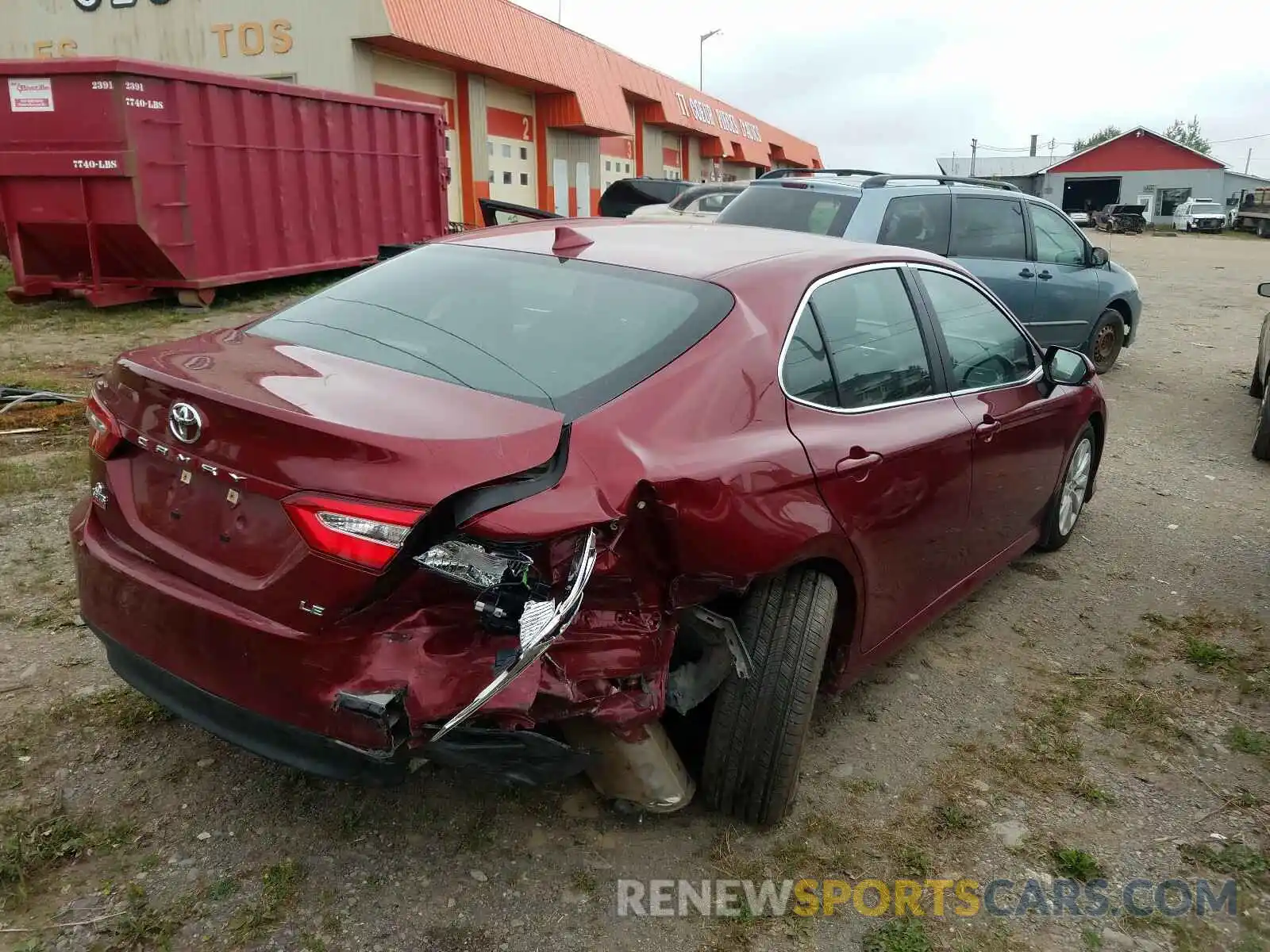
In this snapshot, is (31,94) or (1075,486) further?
(31,94)

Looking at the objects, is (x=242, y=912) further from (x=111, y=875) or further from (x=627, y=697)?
(x=627, y=697)

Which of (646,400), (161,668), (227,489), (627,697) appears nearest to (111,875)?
(161,668)

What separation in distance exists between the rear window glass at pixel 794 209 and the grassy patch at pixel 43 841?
18.6ft

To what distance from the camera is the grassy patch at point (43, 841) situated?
2381mm

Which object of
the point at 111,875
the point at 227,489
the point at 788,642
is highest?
the point at 227,489

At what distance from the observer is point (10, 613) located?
12.2ft

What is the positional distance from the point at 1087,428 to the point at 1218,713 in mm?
1728

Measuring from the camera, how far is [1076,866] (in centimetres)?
265

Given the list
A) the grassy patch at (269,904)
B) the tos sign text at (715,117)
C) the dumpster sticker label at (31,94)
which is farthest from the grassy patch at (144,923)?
the tos sign text at (715,117)

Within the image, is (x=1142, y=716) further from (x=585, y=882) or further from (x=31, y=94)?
(x=31, y=94)

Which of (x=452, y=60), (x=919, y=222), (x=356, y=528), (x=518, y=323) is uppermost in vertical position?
(x=452, y=60)

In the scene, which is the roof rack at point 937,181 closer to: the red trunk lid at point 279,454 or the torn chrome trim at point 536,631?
the red trunk lid at point 279,454

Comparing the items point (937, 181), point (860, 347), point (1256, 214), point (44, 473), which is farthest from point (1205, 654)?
point (1256, 214)

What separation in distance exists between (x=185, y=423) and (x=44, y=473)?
376 cm
